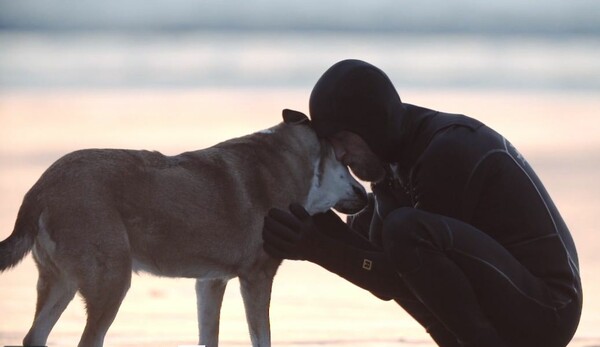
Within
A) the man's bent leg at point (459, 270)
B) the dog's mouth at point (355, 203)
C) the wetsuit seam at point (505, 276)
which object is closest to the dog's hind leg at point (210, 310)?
the dog's mouth at point (355, 203)

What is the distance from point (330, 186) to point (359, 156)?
18.4 inches

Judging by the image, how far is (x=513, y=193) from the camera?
6.76m

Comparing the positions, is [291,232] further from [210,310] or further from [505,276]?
[505,276]

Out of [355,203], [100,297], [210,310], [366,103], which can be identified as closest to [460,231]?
[366,103]

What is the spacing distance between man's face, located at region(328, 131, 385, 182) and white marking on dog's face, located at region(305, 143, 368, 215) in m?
0.22

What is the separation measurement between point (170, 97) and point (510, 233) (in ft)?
37.4

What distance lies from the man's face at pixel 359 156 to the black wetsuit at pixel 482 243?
41cm

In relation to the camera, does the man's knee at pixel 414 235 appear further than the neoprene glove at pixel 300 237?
No

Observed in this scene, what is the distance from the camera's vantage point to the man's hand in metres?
7.23

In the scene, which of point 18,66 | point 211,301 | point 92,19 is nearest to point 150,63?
point 18,66

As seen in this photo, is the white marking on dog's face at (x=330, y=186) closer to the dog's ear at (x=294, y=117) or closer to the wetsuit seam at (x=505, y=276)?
the dog's ear at (x=294, y=117)

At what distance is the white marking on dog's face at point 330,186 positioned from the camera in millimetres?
7777

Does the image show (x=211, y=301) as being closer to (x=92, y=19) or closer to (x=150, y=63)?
(x=150, y=63)

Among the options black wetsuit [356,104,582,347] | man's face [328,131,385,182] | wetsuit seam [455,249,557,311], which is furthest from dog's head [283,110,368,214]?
wetsuit seam [455,249,557,311]
